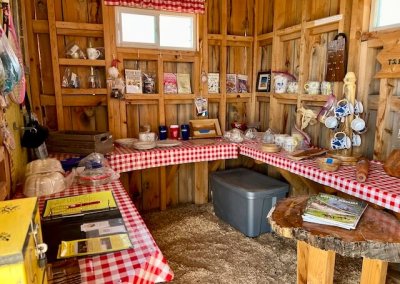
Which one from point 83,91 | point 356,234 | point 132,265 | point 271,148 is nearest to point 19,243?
point 132,265

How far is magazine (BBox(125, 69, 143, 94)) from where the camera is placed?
2756mm

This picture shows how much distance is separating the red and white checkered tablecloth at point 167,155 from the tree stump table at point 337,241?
3.32ft

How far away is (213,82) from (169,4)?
0.89 meters

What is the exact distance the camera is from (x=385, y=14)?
80.0 inches

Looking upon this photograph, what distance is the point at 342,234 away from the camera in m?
1.39

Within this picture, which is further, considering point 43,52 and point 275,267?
point 43,52

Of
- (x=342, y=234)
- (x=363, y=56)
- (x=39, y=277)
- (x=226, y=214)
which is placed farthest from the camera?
(x=226, y=214)

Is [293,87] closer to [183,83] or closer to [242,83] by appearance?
[242,83]

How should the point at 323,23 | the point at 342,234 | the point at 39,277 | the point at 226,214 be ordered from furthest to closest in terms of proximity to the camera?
1. the point at 226,214
2. the point at 323,23
3. the point at 342,234
4. the point at 39,277

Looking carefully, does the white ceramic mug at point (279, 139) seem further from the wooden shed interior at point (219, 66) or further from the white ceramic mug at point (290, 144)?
the wooden shed interior at point (219, 66)

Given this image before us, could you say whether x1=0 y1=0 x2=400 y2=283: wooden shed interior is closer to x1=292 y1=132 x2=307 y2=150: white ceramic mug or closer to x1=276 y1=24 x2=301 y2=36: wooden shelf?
x1=276 y1=24 x2=301 y2=36: wooden shelf

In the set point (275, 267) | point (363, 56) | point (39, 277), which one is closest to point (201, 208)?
point (275, 267)

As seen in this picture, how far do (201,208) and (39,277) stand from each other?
2.63 meters

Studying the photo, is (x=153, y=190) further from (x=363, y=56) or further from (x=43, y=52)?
(x=363, y=56)
